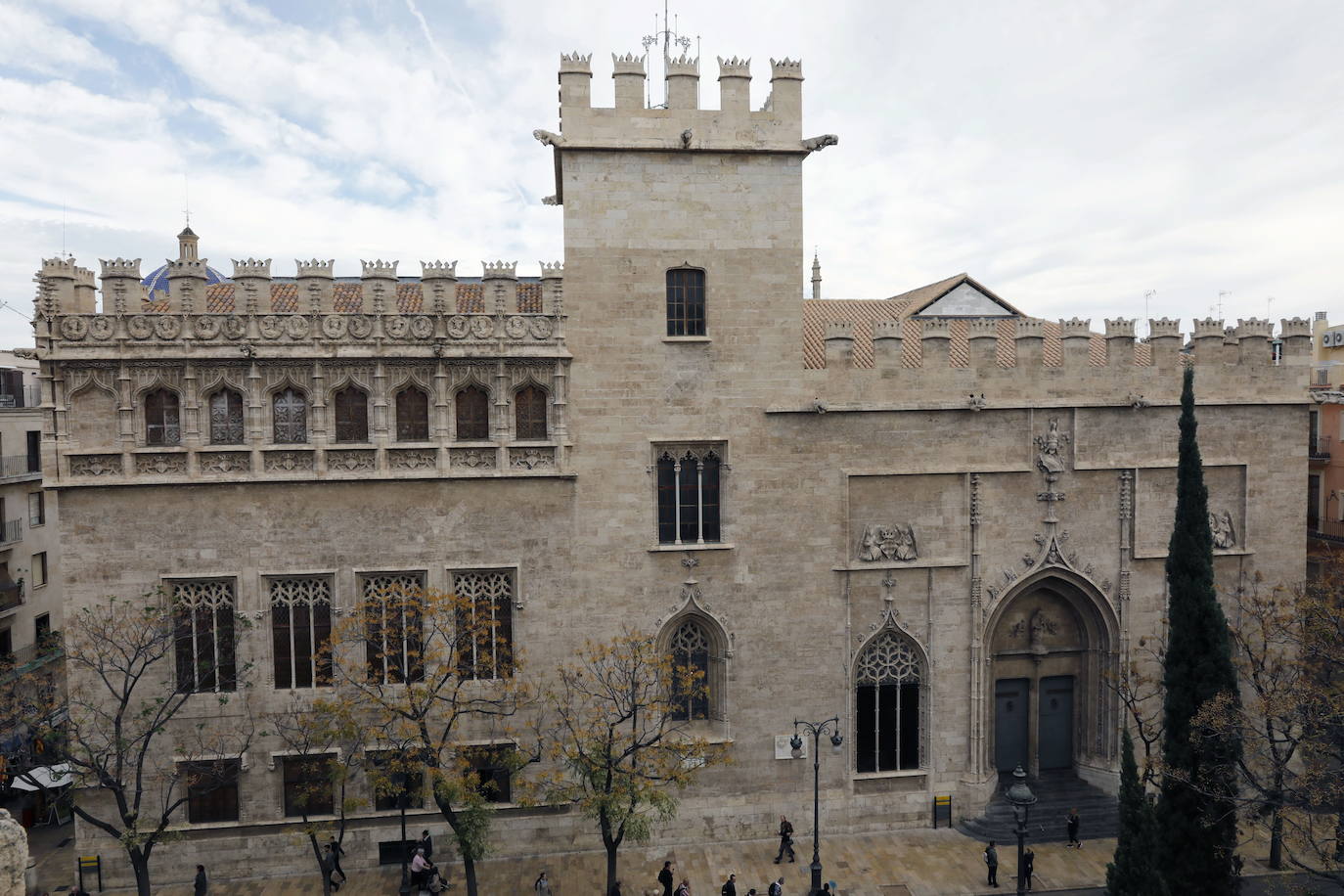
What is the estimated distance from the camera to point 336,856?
22047 millimetres

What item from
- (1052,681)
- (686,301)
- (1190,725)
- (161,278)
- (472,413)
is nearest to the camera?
(1190,725)

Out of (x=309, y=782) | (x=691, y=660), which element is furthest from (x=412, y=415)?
(x=691, y=660)

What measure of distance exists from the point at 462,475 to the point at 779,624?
10178 mm

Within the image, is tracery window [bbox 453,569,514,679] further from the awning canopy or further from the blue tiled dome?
the blue tiled dome

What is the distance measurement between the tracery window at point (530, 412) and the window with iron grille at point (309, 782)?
1055 cm

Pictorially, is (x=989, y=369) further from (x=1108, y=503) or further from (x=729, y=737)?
(x=729, y=737)

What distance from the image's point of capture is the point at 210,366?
2277 cm

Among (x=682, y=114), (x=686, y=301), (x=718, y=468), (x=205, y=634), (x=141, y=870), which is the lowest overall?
(x=141, y=870)

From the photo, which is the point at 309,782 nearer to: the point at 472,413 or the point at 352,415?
the point at 352,415

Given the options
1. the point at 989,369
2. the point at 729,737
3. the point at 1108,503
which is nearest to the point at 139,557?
the point at 729,737

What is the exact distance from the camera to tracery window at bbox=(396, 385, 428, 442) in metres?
23.7

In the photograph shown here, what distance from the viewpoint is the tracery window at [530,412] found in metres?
24.1

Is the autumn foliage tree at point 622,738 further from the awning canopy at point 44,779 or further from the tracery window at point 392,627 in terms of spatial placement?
the awning canopy at point 44,779

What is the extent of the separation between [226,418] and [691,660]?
49.0 feet
